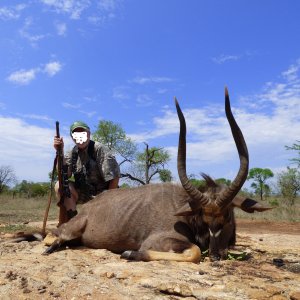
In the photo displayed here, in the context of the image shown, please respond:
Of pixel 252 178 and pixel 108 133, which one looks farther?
pixel 252 178

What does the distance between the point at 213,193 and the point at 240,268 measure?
118 cm

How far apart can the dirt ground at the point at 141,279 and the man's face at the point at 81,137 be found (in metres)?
2.27

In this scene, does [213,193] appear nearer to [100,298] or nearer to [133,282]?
[133,282]

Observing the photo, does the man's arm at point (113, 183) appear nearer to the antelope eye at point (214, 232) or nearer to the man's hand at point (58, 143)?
the man's hand at point (58, 143)

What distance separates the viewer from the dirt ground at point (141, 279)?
3115mm

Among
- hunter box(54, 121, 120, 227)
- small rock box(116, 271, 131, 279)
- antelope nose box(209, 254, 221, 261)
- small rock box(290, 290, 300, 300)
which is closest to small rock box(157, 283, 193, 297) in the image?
small rock box(116, 271, 131, 279)

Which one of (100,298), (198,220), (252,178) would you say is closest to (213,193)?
(198,220)

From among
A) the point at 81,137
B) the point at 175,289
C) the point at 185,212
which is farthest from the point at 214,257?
the point at 81,137

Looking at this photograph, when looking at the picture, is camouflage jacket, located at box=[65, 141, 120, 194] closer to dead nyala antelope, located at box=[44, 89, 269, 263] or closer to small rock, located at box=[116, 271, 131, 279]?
dead nyala antelope, located at box=[44, 89, 269, 263]

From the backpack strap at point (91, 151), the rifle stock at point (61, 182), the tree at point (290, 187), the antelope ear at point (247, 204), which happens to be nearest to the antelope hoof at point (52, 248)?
the rifle stock at point (61, 182)

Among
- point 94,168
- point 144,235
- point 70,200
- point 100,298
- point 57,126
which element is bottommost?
point 100,298

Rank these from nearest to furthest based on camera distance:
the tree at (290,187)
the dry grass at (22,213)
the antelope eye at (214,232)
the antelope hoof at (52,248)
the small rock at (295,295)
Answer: the small rock at (295,295) → the antelope eye at (214,232) → the antelope hoof at (52,248) → the dry grass at (22,213) → the tree at (290,187)

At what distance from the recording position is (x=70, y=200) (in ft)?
21.3

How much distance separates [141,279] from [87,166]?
138 inches
